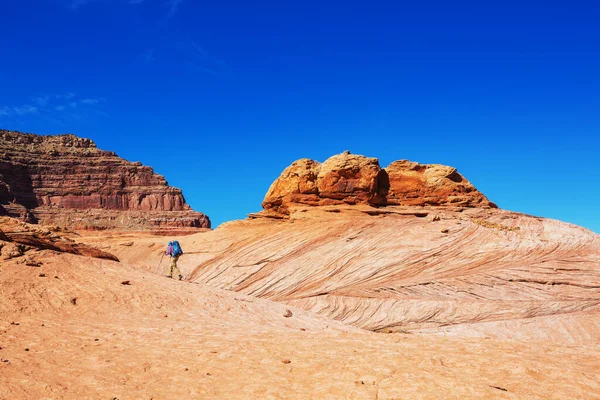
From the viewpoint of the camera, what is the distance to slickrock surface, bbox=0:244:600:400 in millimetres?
6699

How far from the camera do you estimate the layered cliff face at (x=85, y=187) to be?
118 m

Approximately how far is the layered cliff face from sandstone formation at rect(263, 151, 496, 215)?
89075 mm

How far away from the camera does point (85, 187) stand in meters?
128

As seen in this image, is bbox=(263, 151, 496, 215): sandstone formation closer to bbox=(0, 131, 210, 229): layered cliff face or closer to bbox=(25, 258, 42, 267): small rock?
bbox=(25, 258, 42, 267): small rock

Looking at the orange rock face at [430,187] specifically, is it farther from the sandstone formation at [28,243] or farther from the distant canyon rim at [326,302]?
the sandstone formation at [28,243]

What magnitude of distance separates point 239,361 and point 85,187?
131185mm

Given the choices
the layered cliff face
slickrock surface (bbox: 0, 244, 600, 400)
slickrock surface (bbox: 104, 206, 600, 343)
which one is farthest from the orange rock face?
the layered cliff face

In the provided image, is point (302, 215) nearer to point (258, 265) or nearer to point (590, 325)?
point (258, 265)

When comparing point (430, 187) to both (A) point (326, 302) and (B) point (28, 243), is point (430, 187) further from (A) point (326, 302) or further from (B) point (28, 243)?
(B) point (28, 243)

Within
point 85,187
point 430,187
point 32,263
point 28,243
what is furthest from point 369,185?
point 85,187

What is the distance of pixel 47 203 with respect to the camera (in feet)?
409

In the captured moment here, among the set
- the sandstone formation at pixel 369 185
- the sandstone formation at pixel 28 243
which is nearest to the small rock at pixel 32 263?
the sandstone formation at pixel 28 243

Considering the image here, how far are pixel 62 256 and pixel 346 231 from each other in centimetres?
1499

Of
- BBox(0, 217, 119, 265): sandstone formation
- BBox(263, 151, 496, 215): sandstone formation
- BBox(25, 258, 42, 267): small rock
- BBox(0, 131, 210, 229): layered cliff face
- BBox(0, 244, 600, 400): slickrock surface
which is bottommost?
BBox(0, 244, 600, 400): slickrock surface
